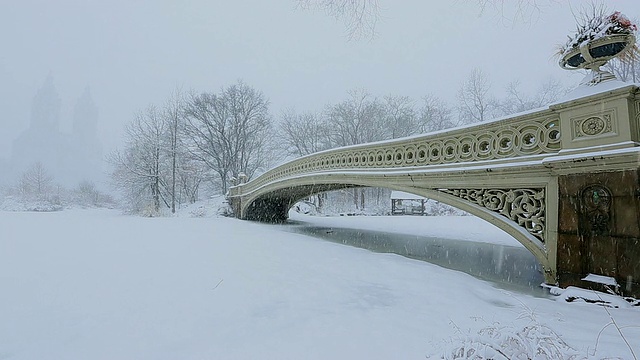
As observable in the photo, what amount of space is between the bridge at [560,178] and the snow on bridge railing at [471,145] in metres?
0.02

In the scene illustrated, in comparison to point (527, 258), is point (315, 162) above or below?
above

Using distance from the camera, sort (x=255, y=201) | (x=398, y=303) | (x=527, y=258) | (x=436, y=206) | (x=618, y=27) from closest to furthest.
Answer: (x=398, y=303)
(x=618, y=27)
(x=527, y=258)
(x=255, y=201)
(x=436, y=206)

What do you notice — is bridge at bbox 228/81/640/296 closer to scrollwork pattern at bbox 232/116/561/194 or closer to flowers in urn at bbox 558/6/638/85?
scrollwork pattern at bbox 232/116/561/194

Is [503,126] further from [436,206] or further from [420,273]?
[436,206]

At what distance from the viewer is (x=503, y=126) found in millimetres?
5184

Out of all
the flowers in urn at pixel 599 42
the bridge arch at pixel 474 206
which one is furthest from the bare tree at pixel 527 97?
the flowers in urn at pixel 599 42

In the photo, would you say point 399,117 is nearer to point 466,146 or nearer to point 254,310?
point 466,146

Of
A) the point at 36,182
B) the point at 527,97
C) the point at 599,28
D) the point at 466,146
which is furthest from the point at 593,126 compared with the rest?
the point at 36,182

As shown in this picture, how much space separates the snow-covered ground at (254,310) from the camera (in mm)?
2271

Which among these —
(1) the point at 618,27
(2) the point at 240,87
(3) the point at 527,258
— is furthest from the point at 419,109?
(1) the point at 618,27

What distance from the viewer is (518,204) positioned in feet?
16.2

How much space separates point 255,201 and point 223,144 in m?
15.3

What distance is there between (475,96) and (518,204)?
26.9 metres

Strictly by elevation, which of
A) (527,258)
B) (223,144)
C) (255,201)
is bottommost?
(527,258)
